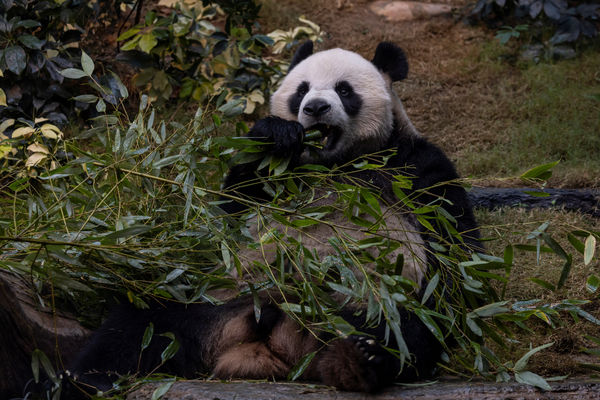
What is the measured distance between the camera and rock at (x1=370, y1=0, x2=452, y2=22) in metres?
7.76

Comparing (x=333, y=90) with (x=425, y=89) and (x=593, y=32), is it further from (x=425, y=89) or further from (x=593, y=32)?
(x=593, y=32)

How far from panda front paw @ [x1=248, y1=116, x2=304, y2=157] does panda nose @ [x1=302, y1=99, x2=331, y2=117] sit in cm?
25

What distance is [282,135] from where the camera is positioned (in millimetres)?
3115

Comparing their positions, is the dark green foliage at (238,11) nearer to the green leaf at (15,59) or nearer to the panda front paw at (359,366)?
the green leaf at (15,59)

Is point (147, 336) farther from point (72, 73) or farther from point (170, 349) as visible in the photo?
point (72, 73)

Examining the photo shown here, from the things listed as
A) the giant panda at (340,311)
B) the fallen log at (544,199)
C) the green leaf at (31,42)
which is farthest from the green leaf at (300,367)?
the green leaf at (31,42)

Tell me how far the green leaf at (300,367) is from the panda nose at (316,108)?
1.36 m

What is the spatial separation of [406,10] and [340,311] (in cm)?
579

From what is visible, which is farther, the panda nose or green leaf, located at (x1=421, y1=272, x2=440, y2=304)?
the panda nose

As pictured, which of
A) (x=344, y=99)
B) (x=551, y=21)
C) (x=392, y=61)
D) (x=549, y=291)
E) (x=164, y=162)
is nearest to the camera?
(x=164, y=162)

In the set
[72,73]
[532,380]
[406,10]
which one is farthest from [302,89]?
[406,10]

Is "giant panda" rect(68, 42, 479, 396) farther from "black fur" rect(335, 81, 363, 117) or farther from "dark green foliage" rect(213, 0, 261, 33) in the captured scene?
"dark green foliage" rect(213, 0, 261, 33)

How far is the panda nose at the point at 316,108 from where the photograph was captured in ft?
11.2

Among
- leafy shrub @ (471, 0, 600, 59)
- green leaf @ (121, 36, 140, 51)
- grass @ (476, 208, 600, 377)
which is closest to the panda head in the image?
Answer: grass @ (476, 208, 600, 377)
